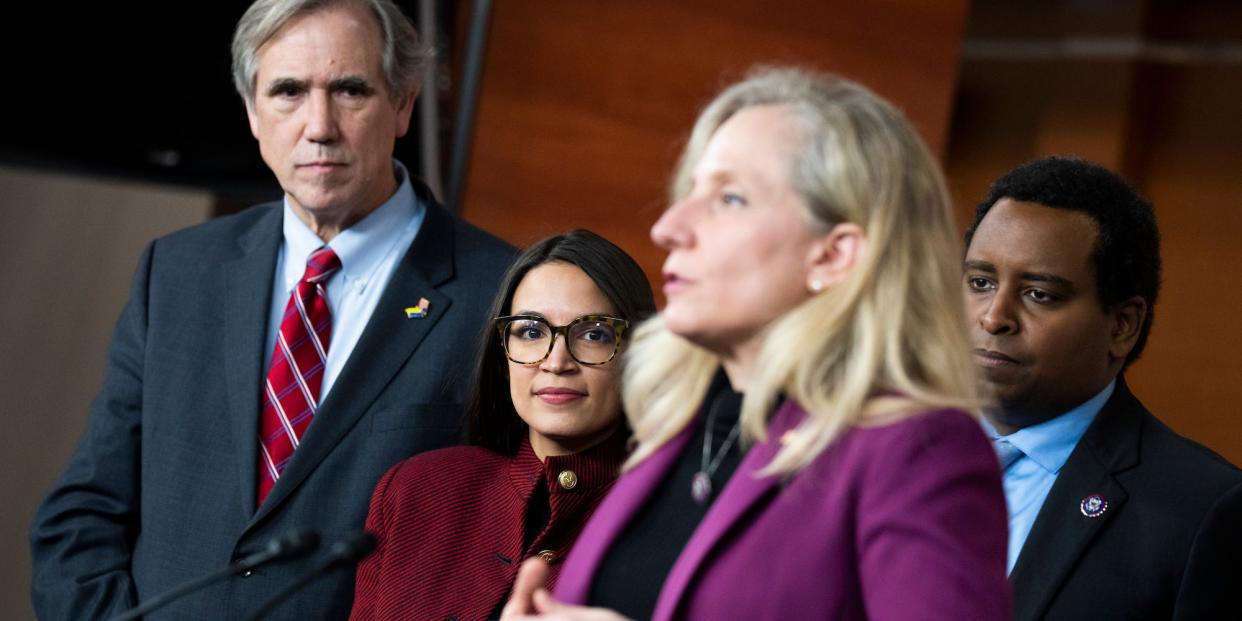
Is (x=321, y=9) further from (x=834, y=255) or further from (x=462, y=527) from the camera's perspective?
(x=834, y=255)

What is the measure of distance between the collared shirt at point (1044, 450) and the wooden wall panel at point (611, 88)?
7.32 ft

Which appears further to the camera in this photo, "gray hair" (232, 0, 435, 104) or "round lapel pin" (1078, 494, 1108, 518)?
"gray hair" (232, 0, 435, 104)

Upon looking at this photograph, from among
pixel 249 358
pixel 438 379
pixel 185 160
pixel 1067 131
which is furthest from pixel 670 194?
pixel 1067 131

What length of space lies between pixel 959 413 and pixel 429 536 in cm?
102

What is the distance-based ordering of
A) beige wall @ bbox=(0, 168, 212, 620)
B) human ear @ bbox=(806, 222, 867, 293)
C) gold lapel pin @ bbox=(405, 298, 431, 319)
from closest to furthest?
human ear @ bbox=(806, 222, 867, 293)
gold lapel pin @ bbox=(405, 298, 431, 319)
beige wall @ bbox=(0, 168, 212, 620)

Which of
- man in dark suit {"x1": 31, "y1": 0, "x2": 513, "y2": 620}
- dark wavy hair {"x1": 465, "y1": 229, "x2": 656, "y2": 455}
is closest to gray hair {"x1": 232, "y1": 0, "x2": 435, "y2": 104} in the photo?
man in dark suit {"x1": 31, "y1": 0, "x2": 513, "y2": 620}

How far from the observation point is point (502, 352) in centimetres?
239

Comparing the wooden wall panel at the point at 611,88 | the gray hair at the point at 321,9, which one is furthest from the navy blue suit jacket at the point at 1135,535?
the wooden wall panel at the point at 611,88

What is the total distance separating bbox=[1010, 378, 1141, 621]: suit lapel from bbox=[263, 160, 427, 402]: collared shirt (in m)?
1.13

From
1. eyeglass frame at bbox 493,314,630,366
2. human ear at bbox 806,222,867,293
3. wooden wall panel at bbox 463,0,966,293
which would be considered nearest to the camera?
human ear at bbox 806,222,867,293

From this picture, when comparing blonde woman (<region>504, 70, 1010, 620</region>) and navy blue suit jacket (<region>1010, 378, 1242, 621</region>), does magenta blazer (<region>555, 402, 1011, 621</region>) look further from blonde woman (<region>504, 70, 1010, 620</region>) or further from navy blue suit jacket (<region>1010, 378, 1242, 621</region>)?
navy blue suit jacket (<region>1010, 378, 1242, 621</region>)

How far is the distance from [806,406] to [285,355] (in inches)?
50.7

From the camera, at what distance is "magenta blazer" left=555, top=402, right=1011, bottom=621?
133 cm

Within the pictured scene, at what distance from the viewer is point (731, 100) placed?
1.59 m
